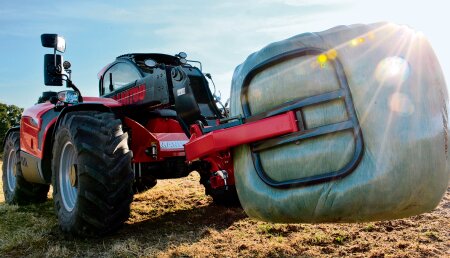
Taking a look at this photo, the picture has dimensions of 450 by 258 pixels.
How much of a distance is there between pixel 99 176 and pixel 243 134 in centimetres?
157

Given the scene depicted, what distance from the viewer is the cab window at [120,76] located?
17.5ft

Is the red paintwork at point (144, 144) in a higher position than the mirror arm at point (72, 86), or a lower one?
lower

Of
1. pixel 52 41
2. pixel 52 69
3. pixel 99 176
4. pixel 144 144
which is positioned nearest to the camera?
pixel 99 176

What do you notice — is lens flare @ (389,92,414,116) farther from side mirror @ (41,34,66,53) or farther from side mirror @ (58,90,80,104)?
side mirror @ (58,90,80,104)

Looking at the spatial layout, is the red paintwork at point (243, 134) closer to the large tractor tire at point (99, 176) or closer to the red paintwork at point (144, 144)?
the large tractor tire at point (99, 176)

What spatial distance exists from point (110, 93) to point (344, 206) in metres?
4.31

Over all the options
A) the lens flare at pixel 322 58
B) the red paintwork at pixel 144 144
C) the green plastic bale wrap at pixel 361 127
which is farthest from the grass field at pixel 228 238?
the lens flare at pixel 322 58

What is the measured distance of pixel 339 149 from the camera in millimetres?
2084

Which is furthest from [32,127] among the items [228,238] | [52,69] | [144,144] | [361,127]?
[361,127]

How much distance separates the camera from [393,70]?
2055 mm

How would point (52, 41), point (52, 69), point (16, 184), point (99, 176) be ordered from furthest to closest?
point (16, 184) < point (52, 69) < point (52, 41) < point (99, 176)

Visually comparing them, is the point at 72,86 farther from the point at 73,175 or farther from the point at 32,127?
the point at 32,127

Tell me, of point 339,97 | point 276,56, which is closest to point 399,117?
point 339,97

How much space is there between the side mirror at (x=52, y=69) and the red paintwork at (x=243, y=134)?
2.05 m
